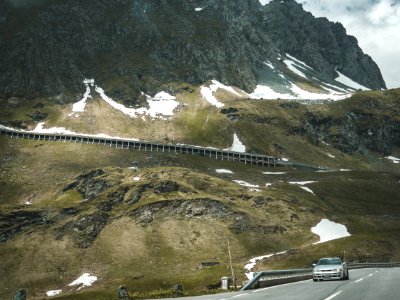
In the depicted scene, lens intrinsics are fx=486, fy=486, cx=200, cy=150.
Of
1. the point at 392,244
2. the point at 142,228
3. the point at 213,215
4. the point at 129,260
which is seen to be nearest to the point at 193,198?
the point at 213,215

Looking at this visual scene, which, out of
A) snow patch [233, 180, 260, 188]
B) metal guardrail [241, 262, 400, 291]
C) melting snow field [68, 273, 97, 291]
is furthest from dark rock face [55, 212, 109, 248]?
metal guardrail [241, 262, 400, 291]

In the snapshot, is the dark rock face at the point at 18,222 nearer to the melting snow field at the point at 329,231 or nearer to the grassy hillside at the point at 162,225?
the grassy hillside at the point at 162,225

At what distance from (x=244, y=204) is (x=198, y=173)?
31.2 m

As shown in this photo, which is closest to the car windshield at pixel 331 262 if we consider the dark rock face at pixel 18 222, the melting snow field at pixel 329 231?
the melting snow field at pixel 329 231

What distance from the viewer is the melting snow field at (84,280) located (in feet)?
403

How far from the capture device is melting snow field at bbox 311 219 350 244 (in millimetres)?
148625

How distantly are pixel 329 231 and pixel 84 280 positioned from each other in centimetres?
7551

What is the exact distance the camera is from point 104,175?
185 meters

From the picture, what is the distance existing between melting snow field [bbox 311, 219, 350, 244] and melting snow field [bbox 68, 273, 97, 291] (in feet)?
222

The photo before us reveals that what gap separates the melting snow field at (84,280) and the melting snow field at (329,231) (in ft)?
222

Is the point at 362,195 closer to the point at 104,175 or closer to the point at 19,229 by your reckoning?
the point at 104,175

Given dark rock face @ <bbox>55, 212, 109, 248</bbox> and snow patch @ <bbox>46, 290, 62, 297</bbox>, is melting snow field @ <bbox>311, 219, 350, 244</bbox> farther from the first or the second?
snow patch @ <bbox>46, 290, 62, 297</bbox>

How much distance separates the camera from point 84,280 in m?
125

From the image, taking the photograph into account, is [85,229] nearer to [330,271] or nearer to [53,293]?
[53,293]
